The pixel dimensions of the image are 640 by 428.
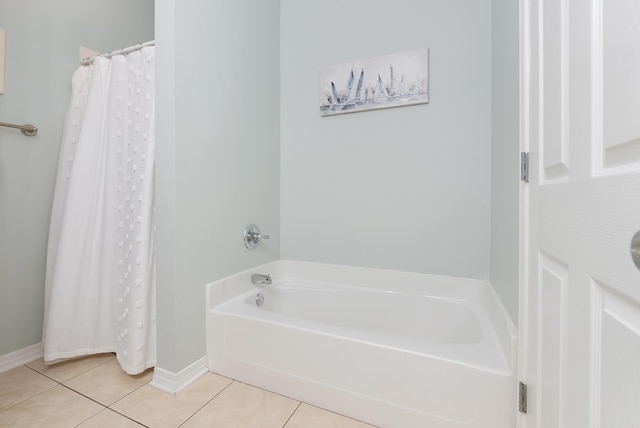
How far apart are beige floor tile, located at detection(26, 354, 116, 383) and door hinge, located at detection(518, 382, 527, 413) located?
1.92 m

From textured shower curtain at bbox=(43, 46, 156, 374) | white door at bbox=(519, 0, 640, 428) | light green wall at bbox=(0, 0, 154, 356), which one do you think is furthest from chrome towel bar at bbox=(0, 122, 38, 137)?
white door at bbox=(519, 0, 640, 428)

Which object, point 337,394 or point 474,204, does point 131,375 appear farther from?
point 474,204

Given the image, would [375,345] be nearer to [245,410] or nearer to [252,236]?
[245,410]

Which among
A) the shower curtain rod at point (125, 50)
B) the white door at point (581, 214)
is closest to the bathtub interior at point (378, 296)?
the white door at point (581, 214)

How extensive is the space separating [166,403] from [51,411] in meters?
0.45

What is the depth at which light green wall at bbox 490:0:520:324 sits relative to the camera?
100 centimetres

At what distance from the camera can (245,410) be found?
1156mm

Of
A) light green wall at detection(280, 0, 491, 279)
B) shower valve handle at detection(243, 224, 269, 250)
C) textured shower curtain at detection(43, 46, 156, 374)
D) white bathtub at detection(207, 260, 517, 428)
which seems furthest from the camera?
shower valve handle at detection(243, 224, 269, 250)

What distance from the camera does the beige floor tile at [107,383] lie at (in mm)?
1236

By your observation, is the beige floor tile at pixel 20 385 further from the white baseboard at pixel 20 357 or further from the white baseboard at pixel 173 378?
the white baseboard at pixel 173 378

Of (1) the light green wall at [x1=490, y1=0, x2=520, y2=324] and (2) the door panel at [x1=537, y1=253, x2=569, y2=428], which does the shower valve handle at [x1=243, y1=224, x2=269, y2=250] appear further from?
(2) the door panel at [x1=537, y1=253, x2=569, y2=428]

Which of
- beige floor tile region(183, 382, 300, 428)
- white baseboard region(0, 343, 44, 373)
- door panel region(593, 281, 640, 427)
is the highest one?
door panel region(593, 281, 640, 427)

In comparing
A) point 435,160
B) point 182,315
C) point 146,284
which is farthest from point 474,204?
point 146,284

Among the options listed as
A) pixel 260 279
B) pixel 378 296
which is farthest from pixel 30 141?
pixel 378 296
